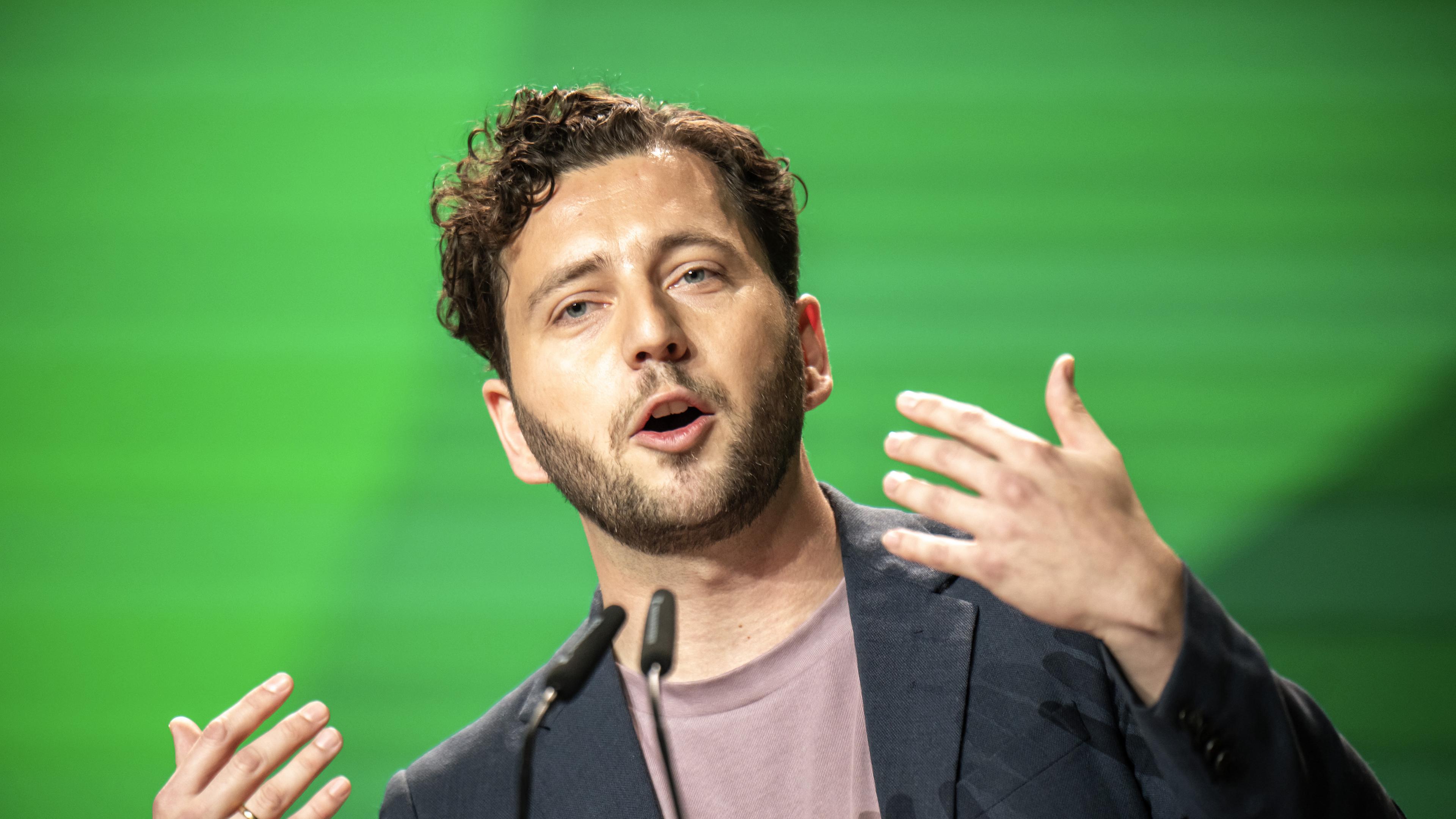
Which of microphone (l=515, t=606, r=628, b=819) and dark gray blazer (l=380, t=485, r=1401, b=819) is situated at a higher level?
microphone (l=515, t=606, r=628, b=819)

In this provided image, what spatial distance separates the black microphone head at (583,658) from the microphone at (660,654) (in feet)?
0.27

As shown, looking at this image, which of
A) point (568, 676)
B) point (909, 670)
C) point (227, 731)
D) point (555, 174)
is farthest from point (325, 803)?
point (555, 174)

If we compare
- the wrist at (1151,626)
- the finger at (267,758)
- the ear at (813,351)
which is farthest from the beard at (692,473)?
the wrist at (1151,626)

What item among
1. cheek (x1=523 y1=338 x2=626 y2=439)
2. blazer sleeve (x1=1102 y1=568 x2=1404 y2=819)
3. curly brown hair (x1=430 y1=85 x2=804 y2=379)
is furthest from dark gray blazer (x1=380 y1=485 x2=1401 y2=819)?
curly brown hair (x1=430 y1=85 x2=804 y2=379)

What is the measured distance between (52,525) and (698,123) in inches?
71.0

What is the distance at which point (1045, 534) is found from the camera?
3.59 feet

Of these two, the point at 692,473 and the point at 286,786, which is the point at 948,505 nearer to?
the point at 692,473

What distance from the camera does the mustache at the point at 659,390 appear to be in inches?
63.2

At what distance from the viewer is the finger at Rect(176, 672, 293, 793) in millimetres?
1483

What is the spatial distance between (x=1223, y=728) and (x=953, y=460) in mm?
411

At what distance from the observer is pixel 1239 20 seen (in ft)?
8.41

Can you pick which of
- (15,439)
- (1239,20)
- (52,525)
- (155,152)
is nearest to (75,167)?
(155,152)

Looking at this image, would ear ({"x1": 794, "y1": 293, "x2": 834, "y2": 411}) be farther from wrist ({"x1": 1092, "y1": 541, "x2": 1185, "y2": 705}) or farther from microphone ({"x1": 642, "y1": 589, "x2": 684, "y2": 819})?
wrist ({"x1": 1092, "y1": 541, "x2": 1185, "y2": 705})

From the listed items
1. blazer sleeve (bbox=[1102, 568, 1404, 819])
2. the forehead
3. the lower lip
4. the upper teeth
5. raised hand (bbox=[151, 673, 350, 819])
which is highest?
the forehead
